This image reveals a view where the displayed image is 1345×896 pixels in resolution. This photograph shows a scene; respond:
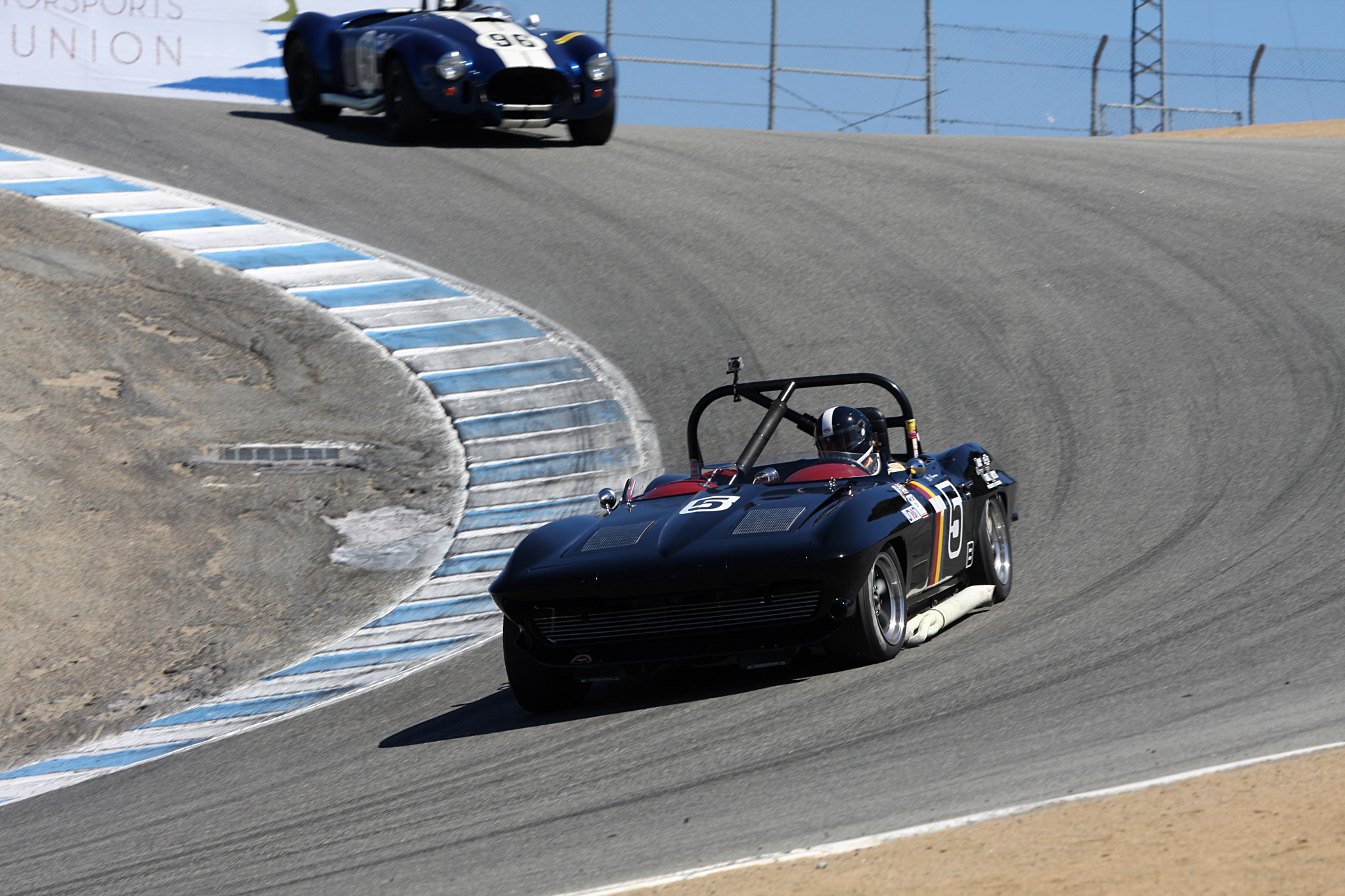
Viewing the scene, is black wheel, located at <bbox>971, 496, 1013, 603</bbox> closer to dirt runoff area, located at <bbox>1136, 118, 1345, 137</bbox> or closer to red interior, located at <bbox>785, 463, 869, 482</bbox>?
red interior, located at <bbox>785, 463, 869, 482</bbox>

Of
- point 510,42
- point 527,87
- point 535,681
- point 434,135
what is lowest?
point 535,681

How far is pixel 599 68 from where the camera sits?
16.9m

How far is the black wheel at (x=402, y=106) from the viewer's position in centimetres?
1683

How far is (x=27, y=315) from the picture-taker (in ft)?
40.8

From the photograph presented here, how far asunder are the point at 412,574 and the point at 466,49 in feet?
27.6

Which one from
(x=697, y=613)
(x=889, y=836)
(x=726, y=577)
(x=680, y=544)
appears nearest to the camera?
(x=889, y=836)

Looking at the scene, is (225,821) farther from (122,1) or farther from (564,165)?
(122,1)

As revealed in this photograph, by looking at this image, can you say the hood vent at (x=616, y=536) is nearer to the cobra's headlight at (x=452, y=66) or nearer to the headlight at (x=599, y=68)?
the cobra's headlight at (x=452, y=66)

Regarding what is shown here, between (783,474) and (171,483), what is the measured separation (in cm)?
565

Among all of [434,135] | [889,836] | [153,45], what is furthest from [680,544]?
[153,45]

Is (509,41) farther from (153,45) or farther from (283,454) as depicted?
(283,454)

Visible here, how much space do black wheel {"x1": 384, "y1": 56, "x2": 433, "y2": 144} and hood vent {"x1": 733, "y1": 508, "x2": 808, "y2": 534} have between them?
11766 millimetres

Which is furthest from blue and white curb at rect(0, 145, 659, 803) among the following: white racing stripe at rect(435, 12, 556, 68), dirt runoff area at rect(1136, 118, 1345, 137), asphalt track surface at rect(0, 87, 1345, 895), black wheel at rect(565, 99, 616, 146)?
dirt runoff area at rect(1136, 118, 1345, 137)

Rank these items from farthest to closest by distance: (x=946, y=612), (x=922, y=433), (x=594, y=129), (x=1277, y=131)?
(x=1277, y=131) < (x=594, y=129) < (x=922, y=433) < (x=946, y=612)
